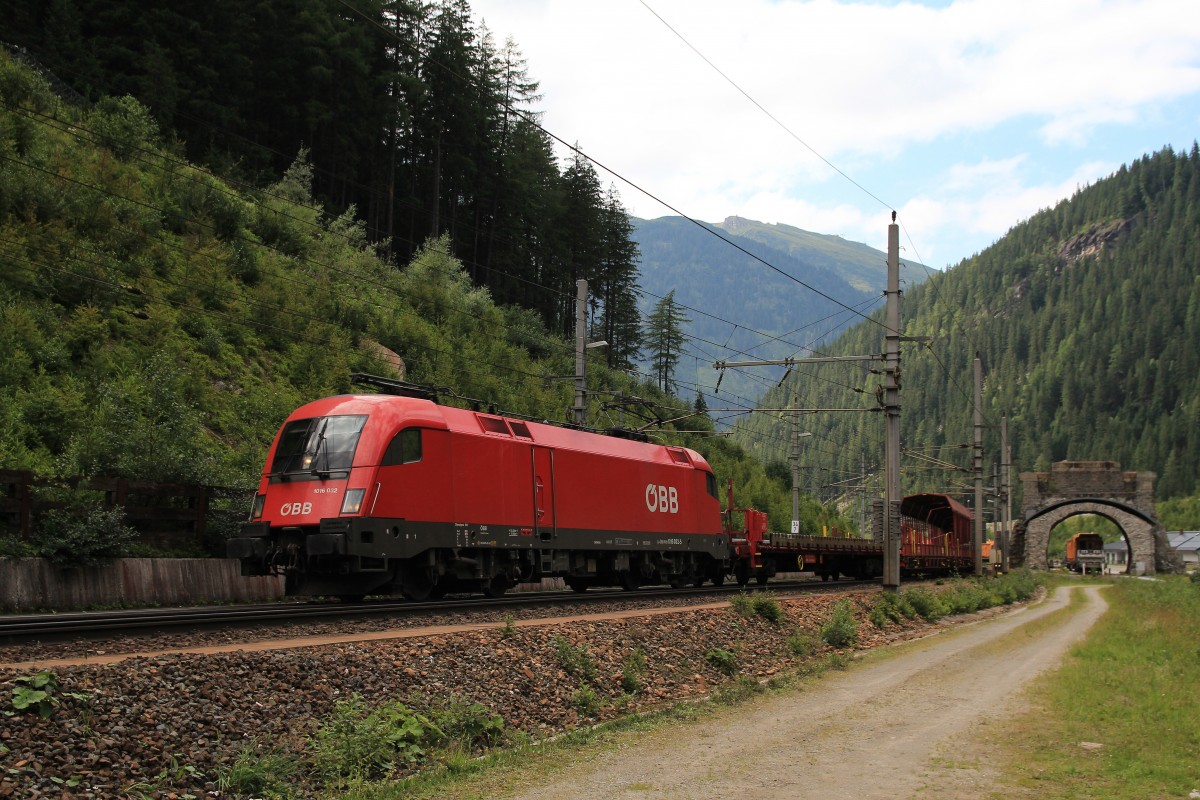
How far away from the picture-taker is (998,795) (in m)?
7.29

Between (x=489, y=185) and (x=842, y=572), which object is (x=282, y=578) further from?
(x=489, y=185)

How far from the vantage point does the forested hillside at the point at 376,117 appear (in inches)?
1722

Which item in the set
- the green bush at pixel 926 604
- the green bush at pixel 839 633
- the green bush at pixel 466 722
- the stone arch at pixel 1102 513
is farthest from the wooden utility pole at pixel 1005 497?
the green bush at pixel 466 722

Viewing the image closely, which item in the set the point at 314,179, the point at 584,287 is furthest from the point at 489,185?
the point at 584,287

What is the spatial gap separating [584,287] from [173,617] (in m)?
18.7

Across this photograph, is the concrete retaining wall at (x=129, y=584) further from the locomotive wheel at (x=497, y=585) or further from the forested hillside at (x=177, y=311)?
the locomotive wheel at (x=497, y=585)

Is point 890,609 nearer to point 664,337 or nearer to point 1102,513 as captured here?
point 664,337

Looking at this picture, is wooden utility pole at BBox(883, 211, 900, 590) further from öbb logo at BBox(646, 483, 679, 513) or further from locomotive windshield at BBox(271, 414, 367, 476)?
locomotive windshield at BBox(271, 414, 367, 476)

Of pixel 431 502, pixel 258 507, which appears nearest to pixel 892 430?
pixel 431 502

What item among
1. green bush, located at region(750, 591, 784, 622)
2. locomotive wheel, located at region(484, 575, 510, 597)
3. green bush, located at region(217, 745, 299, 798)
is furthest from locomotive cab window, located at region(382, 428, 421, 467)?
green bush, located at region(217, 745, 299, 798)

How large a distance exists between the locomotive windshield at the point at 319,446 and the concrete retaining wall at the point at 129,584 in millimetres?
3063

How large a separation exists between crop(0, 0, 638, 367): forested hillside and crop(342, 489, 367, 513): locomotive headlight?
25379 mm

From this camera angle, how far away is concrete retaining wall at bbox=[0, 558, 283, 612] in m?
15.7

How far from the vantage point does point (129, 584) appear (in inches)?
683
